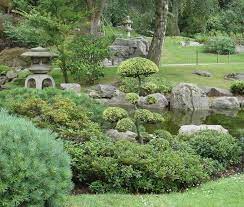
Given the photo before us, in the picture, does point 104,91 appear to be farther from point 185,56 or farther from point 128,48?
point 185,56

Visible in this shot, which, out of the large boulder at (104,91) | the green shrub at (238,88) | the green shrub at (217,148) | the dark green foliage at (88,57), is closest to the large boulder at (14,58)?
the dark green foliage at (88,57)

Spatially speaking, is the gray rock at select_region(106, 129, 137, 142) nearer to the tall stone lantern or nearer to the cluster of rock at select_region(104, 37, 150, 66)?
the tall stone lantern

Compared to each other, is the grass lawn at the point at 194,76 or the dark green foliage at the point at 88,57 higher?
the dark green foliage at the point at 88,57

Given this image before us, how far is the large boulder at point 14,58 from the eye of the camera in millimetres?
29325

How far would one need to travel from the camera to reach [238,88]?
2383 cm

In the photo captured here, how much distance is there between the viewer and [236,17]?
4431 cm

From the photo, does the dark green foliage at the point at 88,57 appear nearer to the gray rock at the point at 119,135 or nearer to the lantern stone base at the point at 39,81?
the lantern stone base at the point at 39,81

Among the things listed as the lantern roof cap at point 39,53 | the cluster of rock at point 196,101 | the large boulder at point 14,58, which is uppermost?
the lantern roof cap at point 39,53

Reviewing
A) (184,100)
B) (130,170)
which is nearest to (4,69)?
(184,100)

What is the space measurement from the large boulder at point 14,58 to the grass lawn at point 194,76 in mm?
4898

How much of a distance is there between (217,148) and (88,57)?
A: 49.7 ft

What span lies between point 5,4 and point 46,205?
92.0ft

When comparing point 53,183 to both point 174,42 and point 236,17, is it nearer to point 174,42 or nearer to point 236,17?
point 174,42

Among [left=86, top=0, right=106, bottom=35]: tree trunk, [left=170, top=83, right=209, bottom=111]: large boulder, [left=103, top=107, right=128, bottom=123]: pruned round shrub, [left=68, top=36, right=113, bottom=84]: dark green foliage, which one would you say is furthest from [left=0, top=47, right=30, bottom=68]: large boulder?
[left=103, top=107, right=128, bottom=123]: pruned round shrub
